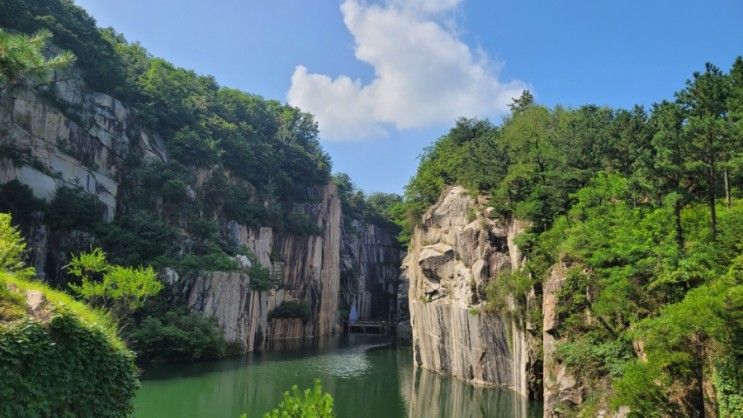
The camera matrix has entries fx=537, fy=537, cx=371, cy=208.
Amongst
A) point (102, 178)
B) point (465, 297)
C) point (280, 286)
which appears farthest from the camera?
point (280, 286)

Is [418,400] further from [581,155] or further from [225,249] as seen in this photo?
[225,249]

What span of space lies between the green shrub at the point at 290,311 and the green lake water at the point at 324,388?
9.09 meters

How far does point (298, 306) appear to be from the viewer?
4506cm

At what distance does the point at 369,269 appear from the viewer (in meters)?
62.4

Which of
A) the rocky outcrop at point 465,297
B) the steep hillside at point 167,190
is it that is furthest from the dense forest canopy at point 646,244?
the steep hillside at point 167,190

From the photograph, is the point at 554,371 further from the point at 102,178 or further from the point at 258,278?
the point at 102,178

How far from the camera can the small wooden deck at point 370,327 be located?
177 ft

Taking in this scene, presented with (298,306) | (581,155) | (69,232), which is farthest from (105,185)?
(581,155)


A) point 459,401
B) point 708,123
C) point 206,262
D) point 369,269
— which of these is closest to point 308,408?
point 708,123

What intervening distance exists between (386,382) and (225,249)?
17530mm

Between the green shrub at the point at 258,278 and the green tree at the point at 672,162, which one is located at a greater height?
the green tree at the point at 672,162

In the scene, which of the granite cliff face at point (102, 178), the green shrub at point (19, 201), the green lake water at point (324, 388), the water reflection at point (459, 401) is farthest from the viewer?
the granite cliff face at point (102, 178)

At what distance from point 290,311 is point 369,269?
19.1 m

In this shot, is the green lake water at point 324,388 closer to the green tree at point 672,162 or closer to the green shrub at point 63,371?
the green tree at point 672,162
